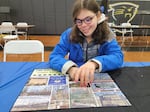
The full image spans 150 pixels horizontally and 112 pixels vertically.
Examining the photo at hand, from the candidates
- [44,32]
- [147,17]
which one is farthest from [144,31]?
[44,32]

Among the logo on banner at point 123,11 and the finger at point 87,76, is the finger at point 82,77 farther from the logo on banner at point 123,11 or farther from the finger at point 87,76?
the logo on banner at point 123,11

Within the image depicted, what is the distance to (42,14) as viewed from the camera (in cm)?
671

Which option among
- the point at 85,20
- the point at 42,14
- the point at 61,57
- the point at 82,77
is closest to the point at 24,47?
the point at 61,57

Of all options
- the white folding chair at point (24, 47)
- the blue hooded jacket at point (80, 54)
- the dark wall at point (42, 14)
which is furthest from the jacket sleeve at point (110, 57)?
the dark wall at point (42, 14)

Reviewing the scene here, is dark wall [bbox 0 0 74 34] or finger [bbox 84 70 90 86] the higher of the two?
dark wall [bbox 0 0 74 34]

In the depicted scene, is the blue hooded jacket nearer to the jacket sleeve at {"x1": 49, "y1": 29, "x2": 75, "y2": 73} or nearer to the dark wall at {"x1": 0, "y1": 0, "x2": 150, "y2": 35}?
the jacket sleeve at {"x1": 49, "y1": 29, "x2": 75, "y2": 73}

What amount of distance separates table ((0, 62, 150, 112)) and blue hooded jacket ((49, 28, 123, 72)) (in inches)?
2.0

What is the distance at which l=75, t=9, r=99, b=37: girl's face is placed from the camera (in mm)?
1021

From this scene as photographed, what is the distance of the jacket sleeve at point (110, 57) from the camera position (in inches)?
40.1

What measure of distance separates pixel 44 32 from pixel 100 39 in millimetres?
5844

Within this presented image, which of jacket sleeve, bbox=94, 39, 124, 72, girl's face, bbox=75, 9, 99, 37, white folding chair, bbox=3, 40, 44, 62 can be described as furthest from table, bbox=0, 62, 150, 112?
white folding chair, bbox=3, 40, 44, 62

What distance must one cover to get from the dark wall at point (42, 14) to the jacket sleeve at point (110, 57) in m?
5.56

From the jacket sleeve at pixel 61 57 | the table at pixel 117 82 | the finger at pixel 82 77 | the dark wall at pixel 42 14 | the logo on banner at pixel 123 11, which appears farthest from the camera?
the dark wall at pixel 42 14

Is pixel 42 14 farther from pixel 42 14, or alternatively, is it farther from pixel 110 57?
pixel 110 57
